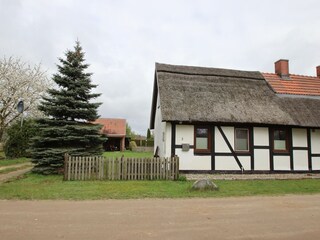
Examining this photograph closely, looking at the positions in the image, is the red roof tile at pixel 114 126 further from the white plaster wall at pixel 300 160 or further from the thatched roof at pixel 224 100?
the white plaster wall at pixel 300 160

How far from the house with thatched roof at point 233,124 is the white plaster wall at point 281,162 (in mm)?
55

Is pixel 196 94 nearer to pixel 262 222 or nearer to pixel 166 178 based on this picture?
pixel 166 178

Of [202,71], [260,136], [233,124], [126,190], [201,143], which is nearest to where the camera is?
[126,190]

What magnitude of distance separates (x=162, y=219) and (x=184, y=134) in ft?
26.7

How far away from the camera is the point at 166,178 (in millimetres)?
13031

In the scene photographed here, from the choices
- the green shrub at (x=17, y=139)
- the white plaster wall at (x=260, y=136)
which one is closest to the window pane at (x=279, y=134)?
the white plaster wall at (x=260, y=136)

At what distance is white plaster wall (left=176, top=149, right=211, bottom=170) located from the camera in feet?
46.7

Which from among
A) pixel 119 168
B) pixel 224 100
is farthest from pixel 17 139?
pixel 224 100

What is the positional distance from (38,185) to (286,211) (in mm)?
9025

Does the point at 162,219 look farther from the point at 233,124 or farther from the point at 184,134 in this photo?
the point at 233,124

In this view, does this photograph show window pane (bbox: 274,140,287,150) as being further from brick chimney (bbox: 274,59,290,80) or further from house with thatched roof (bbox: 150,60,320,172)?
brick chimney (bbox: 274,59,290,80)

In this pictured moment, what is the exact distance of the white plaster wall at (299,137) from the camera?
15727mm

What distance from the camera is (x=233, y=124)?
14.9 m

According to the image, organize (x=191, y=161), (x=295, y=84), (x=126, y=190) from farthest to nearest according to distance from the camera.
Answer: (x=295, y=84), (x=191, y=161), (x=126, y=190)
